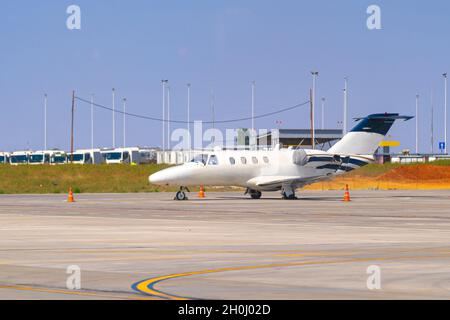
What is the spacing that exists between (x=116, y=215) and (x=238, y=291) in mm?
25799

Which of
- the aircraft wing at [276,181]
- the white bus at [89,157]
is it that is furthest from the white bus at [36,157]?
the aircraft wing at [276,181]

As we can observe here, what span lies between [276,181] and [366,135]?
6984 mm

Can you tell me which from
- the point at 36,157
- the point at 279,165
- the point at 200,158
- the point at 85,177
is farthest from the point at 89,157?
the point at 200,158

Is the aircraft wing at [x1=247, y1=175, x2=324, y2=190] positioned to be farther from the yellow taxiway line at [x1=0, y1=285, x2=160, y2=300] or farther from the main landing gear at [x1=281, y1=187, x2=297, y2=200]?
the yellow taxiway line at [x1=0, y1=285, x2=160, y2=300]

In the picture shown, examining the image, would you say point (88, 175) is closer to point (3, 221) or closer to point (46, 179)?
point (46, 179)

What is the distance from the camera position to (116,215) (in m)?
40.9

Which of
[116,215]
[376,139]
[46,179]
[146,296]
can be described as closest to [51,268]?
[146,296]

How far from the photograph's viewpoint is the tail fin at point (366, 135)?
62.6 metres

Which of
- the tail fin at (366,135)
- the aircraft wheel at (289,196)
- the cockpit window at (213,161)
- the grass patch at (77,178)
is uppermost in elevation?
the tail fin at (366,135)

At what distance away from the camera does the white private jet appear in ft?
192

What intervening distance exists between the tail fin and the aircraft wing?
299 cm

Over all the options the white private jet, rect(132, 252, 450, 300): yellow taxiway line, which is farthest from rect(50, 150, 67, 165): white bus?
rect(132, 252, 450, 300): yellow taxiway line

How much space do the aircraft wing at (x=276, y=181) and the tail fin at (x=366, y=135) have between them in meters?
2.99

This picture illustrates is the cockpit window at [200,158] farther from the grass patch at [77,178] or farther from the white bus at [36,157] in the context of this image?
the white bus at [36,157]
